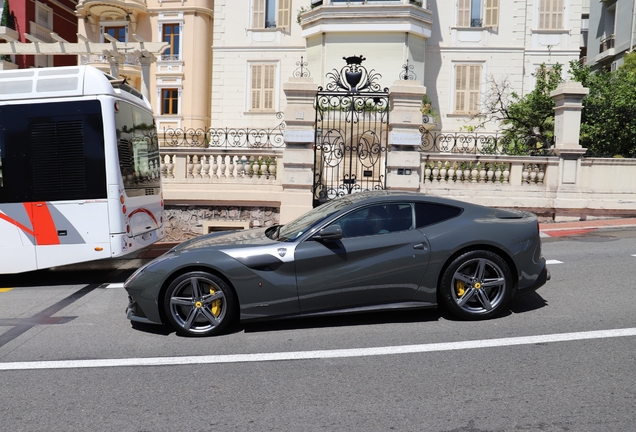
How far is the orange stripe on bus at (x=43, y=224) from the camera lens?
27.1 feet

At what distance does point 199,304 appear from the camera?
19.4ft

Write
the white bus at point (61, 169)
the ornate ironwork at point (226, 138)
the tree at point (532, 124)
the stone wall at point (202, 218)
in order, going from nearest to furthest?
the white bus at point (61, 169), the stone wall at point (202, 218), the ornate ironwork at point (226, 138), the tree at point (532, 124)

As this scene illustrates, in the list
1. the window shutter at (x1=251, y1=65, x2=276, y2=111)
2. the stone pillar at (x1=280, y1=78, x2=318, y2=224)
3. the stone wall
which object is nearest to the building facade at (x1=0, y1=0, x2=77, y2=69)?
the window shutter at (x1=251, y1=65, x2=276, y2=111)

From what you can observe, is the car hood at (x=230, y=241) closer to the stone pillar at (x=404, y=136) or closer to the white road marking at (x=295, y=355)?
the white road marking at (x=295, y=355)

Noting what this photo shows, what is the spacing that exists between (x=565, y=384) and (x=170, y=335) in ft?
12.5

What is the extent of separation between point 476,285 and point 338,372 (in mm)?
2063

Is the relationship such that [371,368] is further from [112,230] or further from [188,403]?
[112,230]

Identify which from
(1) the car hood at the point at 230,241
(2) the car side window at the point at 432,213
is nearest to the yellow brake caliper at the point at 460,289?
(2) the car side window at the point at 432,213

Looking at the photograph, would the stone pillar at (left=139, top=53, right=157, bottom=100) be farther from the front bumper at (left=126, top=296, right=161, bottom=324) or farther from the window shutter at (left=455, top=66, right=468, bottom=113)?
the window shutter at (left=455, top=66, right=468, bottom=113)

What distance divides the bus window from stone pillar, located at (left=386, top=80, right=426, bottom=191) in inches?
194

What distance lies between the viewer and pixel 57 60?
32.5 m

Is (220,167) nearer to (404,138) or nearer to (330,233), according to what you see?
(404,138)

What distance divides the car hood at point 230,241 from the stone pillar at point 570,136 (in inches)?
334

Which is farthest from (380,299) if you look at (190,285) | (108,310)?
(108,310)
